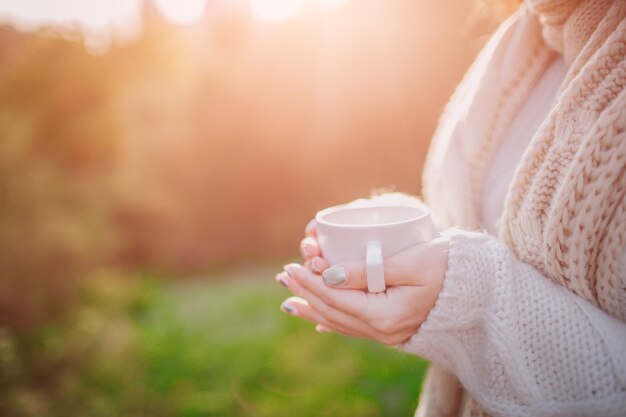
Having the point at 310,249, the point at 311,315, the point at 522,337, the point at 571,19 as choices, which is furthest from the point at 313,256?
the point at 571,19

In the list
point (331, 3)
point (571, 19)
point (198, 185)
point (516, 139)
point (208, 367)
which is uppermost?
point (331, 3)

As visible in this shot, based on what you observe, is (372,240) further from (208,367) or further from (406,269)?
(208,367)

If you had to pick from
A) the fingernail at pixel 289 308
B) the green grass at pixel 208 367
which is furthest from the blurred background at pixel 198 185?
the fingernail at pixel 289 308

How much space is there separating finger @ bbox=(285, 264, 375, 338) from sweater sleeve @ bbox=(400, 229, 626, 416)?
10 cm

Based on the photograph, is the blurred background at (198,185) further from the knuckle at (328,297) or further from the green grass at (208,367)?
the knuckle at (328,297)

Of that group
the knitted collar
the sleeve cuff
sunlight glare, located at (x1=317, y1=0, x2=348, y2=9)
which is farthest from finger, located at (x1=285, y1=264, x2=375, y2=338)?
sunlight glare, located at (x1=317, y1=0, x2=348, y2=9)

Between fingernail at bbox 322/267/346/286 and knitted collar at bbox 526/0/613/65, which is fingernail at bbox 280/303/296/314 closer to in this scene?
fingernail at bbox 322/267/346/286

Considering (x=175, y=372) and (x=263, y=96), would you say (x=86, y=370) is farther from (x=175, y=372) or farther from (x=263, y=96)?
(x=263, y=96)

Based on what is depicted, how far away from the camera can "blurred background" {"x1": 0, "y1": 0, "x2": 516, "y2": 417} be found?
12.7 ft

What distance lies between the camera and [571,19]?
0.97 meters

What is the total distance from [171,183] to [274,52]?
212 cm

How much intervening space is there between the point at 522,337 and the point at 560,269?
14 centimetres

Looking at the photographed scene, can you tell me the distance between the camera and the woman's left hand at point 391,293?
0.89 metres

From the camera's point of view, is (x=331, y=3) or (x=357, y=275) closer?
(x=357, y=275)
